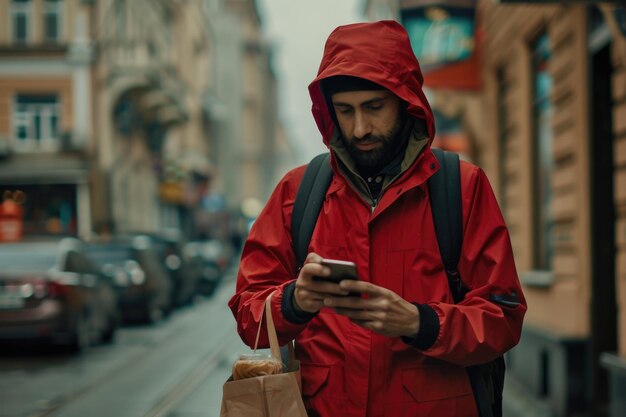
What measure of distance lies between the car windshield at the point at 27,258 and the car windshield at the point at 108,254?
414cm

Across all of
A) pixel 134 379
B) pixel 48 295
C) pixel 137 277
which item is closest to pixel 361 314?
pixel 134 379

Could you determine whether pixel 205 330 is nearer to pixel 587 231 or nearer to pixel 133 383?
pixel 133 383

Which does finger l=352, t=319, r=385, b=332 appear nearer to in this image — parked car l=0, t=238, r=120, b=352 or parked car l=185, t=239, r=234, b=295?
parked car l=0, t=238, r=120, b=352

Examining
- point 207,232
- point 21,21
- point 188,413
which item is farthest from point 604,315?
point 207,232

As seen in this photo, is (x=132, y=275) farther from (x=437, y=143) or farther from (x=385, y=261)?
(x=385, y=261)

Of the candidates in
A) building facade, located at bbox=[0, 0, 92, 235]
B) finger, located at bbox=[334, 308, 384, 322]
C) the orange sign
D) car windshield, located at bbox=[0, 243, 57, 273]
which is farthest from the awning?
finger, located at bbox=[334, 308, 384, 322]

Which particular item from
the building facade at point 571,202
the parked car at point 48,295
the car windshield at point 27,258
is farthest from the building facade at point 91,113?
the building facade at point 571,202

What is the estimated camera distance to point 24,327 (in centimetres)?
1327

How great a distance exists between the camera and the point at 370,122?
2.84 meters

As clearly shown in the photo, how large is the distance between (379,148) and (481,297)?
479mm

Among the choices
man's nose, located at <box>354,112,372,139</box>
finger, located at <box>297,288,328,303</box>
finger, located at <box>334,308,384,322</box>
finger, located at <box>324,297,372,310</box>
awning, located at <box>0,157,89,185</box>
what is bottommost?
finger, located at <box>334,308,384,322</box>

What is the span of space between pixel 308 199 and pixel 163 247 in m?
20.2

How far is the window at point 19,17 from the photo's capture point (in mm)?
31797

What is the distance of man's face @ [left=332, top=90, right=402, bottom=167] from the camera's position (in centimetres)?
283
